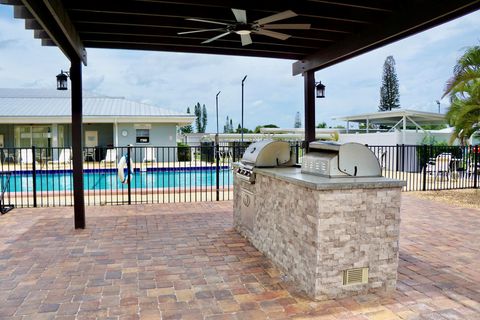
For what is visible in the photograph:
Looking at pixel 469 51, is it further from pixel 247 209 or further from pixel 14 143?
pixel 14 143

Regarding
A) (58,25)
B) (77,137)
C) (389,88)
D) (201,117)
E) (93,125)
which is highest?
(389,88)

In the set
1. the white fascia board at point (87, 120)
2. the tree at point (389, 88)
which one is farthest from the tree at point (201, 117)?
the white fascia board at point (87, 120)

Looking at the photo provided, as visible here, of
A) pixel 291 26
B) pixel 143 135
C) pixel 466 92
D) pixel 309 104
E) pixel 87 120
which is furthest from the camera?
pixel 143 135

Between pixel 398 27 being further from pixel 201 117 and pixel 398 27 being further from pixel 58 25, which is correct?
pixel 201 117

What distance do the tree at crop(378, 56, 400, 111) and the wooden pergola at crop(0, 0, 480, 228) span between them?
1155 inches

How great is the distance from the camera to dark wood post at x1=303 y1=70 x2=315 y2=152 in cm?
643

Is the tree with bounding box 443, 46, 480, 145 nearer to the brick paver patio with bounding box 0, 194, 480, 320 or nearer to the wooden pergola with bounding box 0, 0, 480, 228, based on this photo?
the brick paver patio with bounding box 0, 194, 480, 320

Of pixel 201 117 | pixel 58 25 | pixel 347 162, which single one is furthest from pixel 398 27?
pixel 201 117

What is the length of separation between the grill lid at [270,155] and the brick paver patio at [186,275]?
1.04 meters

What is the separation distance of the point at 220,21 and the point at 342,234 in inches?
112

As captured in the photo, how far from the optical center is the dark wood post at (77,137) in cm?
546

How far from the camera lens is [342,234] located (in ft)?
9.95

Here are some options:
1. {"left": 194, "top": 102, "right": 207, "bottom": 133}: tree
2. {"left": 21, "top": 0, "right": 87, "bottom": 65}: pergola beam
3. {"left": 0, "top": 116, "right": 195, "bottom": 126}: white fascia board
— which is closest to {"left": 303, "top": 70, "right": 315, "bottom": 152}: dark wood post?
{"left": 21, "top": 0, "right": 87, "bottom": 65}: pergola beam

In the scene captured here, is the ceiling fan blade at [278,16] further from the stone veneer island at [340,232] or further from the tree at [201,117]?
the tree at [201,117]
